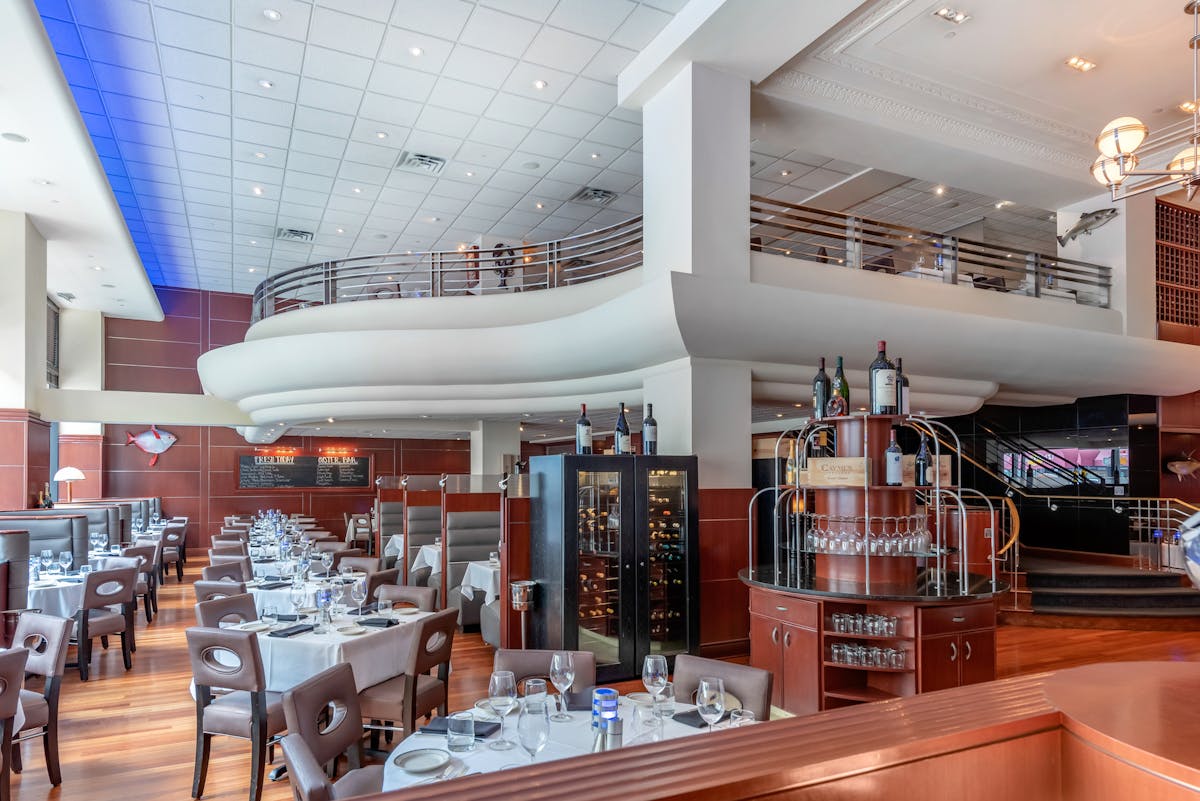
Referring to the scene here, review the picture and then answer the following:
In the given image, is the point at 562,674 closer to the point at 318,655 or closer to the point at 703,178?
the point at 318,655

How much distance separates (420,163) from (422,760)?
856 cm

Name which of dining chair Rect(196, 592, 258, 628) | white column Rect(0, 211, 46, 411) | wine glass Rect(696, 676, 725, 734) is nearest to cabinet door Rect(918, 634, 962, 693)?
wine glass Rect(696, 676, 725, 734)

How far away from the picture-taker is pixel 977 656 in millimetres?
4898

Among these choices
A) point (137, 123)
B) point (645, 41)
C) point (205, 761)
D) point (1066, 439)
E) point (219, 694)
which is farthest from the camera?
point (1066, 439)

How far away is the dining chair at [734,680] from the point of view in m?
3.21

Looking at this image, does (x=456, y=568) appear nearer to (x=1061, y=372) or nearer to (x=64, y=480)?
(x=1061, y=372)

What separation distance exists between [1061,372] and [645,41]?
672 centimetres

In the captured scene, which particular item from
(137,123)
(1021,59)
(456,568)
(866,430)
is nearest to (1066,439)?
(1021,59)

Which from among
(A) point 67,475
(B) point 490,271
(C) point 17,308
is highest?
(B) point 490,271

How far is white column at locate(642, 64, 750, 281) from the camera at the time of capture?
6.61 metres

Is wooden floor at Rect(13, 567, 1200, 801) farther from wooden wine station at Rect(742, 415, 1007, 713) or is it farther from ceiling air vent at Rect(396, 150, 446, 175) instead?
ceiling air vent at Rect(396, 150, 446, 175)

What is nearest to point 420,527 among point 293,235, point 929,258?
point 293,235

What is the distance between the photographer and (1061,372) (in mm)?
9500

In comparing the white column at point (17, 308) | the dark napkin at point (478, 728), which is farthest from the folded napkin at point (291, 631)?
the white column at point (17, 308)
